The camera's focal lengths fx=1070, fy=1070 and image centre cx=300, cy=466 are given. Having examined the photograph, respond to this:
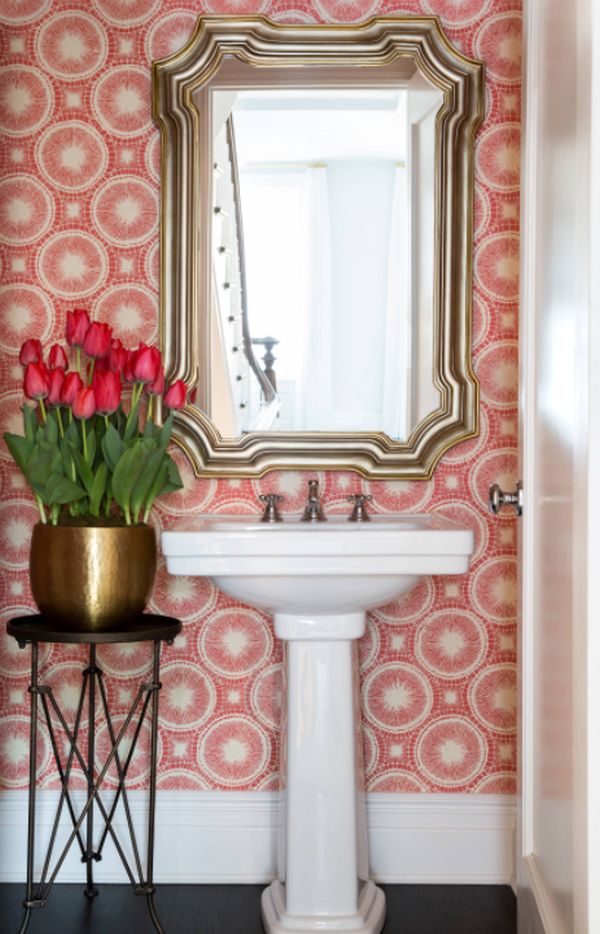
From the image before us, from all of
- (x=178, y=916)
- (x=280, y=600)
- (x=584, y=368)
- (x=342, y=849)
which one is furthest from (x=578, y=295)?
(x=178, y=916)

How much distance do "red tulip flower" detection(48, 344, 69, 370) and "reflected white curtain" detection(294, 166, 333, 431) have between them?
0.55 meters

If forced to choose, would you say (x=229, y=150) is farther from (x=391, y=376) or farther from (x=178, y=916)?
(x=178, y=916)

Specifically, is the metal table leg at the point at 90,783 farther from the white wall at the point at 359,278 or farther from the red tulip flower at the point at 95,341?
the white wall at the point at 359,278

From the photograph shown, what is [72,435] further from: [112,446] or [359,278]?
[359,278]

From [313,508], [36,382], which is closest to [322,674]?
[313,508]

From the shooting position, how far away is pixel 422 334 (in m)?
2.53

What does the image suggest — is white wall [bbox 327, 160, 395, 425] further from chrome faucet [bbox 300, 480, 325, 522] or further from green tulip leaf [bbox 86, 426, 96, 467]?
green tulip leaf [bbox 86, 426, 96, 467]

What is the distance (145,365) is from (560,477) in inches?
38.7

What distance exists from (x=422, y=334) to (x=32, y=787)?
1319mm

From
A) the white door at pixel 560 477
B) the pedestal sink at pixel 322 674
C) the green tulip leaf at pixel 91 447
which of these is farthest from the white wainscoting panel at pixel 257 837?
the green tulip leaf at pixel 91 447

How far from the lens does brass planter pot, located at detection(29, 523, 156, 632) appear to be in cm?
215

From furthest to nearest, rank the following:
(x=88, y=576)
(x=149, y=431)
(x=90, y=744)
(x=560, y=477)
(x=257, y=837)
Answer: (x=257, y=837), (x=90, y=744), (x=149, y=431), (x=88, y=576), (x=560, y=477)

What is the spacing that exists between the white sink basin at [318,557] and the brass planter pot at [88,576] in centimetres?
16

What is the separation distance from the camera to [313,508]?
2424mm
